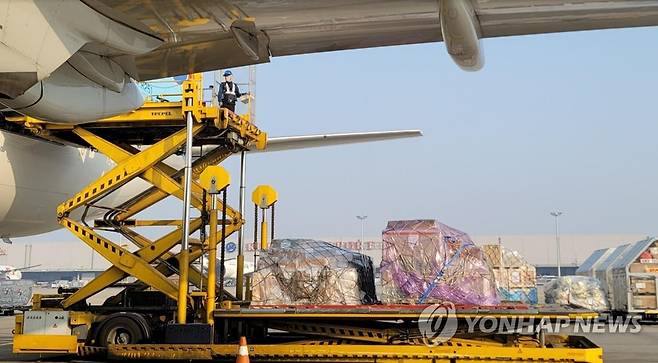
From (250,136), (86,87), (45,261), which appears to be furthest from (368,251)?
(86,87)

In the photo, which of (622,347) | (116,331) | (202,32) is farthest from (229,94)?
(622,347)

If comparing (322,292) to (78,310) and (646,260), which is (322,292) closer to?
(78,310)

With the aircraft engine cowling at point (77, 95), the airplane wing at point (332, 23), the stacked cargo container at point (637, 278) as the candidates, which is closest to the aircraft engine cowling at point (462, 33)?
the airplane wing at point (332, 23)

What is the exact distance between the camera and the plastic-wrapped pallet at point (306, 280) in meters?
9.83

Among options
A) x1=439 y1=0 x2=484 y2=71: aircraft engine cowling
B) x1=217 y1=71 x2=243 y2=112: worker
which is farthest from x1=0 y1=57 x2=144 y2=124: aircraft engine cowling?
x1=217 y1=71 x2=243 y2=112: worker

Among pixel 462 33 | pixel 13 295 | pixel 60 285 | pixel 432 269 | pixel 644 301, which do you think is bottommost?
pixel 13 295

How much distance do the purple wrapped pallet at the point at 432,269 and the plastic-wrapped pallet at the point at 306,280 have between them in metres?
0.57

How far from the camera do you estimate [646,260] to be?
19.7 m

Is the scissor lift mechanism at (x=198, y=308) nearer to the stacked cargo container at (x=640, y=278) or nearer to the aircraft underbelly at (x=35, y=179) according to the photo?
the aircraft underbelly at (x=35, y=179)

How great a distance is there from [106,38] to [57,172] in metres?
9.21

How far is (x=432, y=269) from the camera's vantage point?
31.2 ft

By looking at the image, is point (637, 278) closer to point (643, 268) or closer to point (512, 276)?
point (643, 268)

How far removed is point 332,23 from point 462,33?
4.03ft

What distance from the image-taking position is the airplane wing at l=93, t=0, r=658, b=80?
12.9 feet
